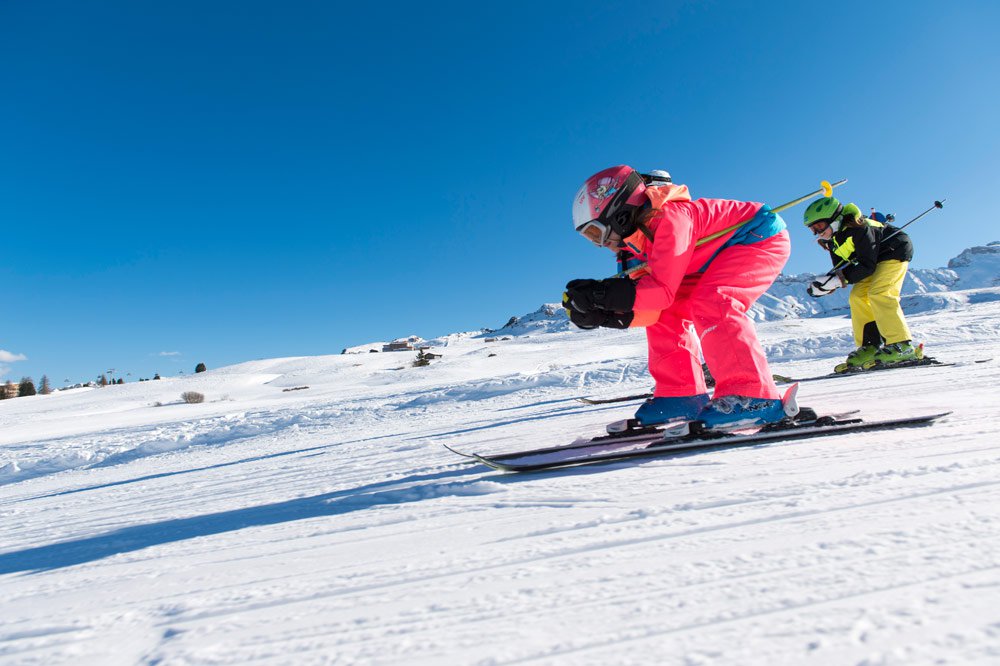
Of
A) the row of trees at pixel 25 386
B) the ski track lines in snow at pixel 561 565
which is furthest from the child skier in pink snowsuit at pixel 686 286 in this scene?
the row of trees at pixel 25 386

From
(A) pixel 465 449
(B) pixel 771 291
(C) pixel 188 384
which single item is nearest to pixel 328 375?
(C) pixel 188 384

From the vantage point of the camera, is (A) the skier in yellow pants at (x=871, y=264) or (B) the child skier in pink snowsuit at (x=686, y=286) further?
(A) the skier in yellow pants at (x=871, y=264)

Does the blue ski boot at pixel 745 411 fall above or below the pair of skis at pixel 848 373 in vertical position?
above

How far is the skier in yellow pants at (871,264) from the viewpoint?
5.59 metres

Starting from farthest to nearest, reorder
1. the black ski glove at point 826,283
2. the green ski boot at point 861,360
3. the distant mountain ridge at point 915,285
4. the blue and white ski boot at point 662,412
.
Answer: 1. the distant mountain ridge at point 915,285
2. the black ski glove at point 826,283
3. the green ski boot at point 861,360
4. the blue and white ski boot at point 662,412

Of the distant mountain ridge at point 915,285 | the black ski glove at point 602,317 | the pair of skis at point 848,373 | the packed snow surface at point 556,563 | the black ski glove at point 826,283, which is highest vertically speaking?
the distant mountain ridge at point 915,285

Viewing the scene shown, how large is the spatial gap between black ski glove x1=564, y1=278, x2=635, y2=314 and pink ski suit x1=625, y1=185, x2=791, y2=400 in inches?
2.4

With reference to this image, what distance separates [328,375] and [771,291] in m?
156

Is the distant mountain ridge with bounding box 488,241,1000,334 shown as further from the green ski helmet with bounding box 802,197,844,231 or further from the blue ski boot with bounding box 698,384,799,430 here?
the blue ski boot with bounding box 698,384,799,430

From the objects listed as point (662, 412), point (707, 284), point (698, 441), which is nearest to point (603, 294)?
point (707, 284)

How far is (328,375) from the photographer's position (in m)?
20.5

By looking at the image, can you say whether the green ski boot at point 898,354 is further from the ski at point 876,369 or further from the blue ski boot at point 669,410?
the blue ski boot at point 669,410

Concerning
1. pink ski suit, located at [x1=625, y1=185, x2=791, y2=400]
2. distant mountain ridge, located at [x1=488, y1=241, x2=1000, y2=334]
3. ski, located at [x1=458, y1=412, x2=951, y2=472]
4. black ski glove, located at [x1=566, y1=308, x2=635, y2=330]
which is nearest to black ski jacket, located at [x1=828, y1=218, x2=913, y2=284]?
pink ski suit, located at [x1=625, y1=185, x2=791, y2=400]

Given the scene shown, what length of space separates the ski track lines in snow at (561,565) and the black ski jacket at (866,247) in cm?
369
